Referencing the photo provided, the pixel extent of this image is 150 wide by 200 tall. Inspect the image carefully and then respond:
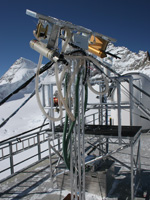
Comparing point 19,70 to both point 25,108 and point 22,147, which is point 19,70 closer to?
point 25,108

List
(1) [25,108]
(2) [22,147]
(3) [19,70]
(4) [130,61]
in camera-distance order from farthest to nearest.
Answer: (3) [19,70] → (4) [130,61] → (1) [25,108] → (2) [22,147]

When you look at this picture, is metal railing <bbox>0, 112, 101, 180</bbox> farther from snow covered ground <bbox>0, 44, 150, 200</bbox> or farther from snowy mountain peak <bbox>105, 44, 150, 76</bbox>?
snowy mountain peak <bbox>105, 44, 150, 76</bbox>

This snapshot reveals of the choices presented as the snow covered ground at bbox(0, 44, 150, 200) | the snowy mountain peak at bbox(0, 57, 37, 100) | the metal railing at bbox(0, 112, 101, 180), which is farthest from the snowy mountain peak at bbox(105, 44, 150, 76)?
the metal railing at bbox(0, 112, 101, 180)

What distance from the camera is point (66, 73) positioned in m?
2.38

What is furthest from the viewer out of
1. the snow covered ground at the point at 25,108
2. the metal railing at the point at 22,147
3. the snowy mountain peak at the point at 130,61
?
the snowy mountain peak at the point at 130,61

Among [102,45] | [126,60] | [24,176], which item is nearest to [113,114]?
[24,176]

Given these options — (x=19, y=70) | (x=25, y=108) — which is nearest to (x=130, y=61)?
(x=19, y=70)

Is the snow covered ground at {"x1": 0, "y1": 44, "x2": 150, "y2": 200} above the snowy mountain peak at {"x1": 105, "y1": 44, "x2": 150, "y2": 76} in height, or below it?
below

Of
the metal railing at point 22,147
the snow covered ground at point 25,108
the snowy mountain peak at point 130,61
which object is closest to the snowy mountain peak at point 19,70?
the snow covered ground at point 25,108

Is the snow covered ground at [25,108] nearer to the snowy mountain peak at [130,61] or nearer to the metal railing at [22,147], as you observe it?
the snowy mountain peak at [130,61]

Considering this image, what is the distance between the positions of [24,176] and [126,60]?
102761mm

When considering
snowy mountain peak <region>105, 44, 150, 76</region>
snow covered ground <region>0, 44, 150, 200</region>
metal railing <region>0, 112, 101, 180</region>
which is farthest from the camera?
snowy mountain peak <region>105, 44, 150, 76</region>

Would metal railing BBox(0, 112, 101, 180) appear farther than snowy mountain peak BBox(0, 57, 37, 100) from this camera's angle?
No

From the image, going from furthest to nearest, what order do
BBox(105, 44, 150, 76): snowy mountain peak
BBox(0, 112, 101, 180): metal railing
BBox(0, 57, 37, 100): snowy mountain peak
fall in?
BBox(0, 57, 37, 100): snowy mountain peak → BBox(105, 44, 150, 76): snowy mountain peak → BBox(0, 112, 101, 180): metal railing
